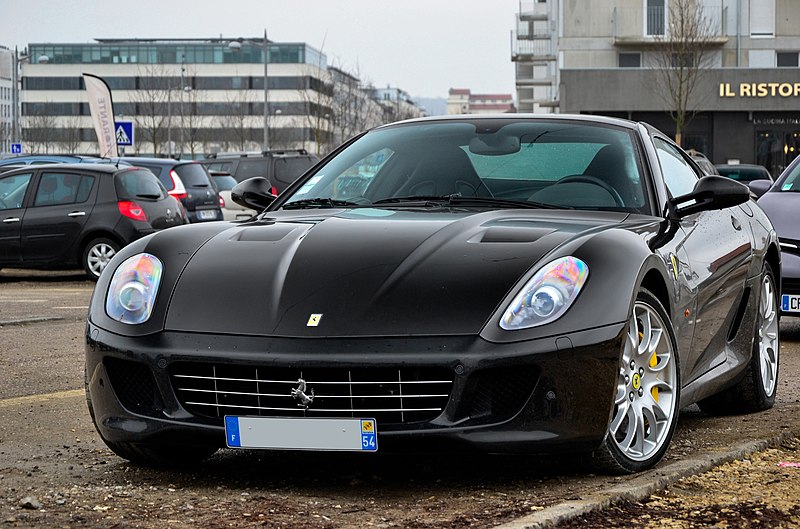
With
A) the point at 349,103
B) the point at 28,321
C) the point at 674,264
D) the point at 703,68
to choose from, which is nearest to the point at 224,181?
the point at 28,321

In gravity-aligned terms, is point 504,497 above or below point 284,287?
below

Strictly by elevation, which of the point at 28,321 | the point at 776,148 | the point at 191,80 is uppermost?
the point at 191,80

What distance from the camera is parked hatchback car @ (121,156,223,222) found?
21953mm

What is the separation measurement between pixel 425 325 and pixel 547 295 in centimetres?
42

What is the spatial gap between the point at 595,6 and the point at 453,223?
168 ft

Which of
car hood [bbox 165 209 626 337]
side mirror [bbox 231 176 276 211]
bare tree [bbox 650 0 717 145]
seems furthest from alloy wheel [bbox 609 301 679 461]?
bare tree [bbox 650 0 717 145]

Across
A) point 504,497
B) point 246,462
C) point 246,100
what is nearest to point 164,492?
point 246,462

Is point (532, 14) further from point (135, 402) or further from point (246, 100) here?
point (135, 402)

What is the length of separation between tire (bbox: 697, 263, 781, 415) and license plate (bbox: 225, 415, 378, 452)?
2753 mm

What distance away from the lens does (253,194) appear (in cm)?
638

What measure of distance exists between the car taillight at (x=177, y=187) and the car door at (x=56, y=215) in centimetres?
338

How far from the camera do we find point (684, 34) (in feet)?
164

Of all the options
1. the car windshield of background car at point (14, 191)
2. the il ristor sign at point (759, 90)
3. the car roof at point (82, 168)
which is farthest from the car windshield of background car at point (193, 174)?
the il ristor sign at point (759, 90)

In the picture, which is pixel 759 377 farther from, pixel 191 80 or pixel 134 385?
pixel 191 80
